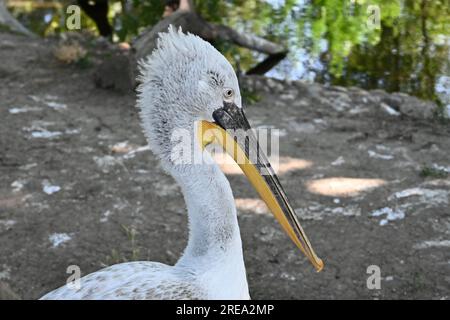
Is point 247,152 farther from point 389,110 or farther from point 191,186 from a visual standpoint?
point 389,110

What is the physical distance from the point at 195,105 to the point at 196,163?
0.24 metres

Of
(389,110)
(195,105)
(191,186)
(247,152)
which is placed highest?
(195,105)

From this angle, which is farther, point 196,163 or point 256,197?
point 256,197

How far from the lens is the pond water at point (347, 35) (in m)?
8.02

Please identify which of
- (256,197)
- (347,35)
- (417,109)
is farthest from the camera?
(347,35)

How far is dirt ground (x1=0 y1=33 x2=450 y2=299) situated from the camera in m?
4.20

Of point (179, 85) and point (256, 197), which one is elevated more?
point (179, 85)

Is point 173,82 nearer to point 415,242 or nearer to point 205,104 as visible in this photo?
point 205,104

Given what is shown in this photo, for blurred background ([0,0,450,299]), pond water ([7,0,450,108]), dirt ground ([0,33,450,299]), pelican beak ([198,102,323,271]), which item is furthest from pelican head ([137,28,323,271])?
pond water ([7,0,450,108])

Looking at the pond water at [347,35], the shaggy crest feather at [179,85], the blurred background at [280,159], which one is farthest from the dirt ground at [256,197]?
the shaggy crest feather at [179,85]

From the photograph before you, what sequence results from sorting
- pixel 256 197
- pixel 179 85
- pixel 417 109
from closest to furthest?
pixel 179 85 → pixel 256 197 → pixel 417 109

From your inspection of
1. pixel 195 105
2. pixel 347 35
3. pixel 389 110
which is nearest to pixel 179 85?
pixel 195 105

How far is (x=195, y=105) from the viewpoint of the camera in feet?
9.09

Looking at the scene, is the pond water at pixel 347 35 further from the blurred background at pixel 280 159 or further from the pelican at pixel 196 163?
the pelican at pixel 196 163
